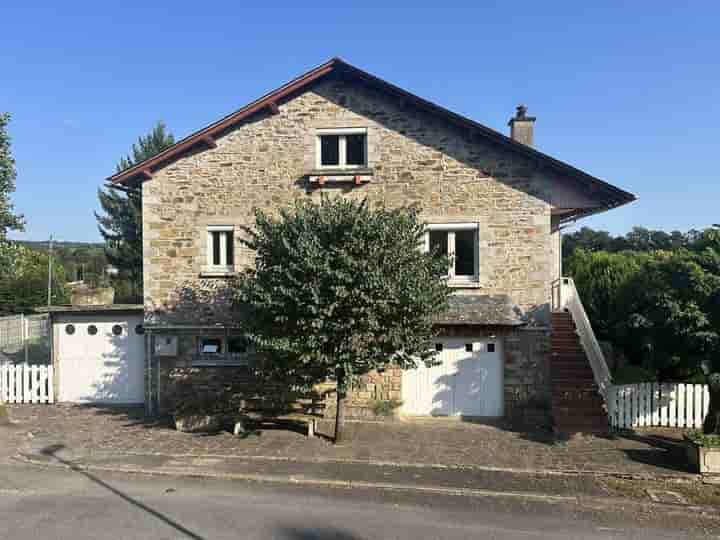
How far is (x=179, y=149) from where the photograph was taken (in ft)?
45.0

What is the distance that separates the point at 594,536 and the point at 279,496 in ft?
15.0

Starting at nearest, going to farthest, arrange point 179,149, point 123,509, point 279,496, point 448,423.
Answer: point 123,509 < point 279,496 < point 448,423 < point 179,149

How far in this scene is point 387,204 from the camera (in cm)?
1341

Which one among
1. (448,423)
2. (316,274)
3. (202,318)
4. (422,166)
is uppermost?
(422,166)

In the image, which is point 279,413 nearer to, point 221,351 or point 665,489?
point 221,351

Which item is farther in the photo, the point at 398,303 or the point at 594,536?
the point at 398,303

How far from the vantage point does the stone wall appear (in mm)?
13023

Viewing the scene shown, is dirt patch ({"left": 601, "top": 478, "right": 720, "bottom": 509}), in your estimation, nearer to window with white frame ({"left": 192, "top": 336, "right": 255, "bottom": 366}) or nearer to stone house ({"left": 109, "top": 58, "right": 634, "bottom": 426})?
stone house ({"left": 109, "top": 58, "right": 634, "bottom": 426})

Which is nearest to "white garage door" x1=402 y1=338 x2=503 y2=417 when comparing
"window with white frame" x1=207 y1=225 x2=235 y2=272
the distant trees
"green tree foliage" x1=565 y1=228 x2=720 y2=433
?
"green tree foliage" x1=565 y1=228 x2=720 y2=433

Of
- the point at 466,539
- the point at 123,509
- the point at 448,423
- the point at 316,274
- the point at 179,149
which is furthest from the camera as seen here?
the point at 179,149

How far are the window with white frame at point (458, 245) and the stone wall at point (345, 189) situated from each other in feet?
0.63

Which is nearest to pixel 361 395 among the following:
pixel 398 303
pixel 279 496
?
pixel 398 303

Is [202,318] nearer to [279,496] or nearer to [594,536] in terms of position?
[279,496]

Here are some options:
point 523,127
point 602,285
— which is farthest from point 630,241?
point 523,127
